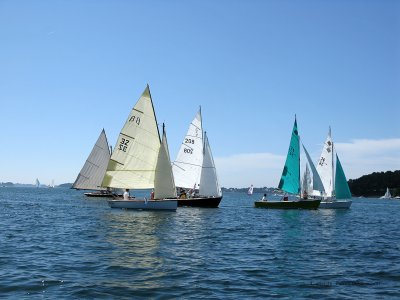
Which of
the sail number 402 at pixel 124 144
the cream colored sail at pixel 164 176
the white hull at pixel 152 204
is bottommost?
the white hull at pixel 152 204

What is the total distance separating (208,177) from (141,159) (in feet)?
41.9

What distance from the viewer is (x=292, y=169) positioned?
210ft

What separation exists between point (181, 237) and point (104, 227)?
25.0 feet

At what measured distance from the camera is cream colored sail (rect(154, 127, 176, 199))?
4962 centimetres

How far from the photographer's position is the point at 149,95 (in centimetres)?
5228

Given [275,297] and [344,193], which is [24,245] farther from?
[344,193]

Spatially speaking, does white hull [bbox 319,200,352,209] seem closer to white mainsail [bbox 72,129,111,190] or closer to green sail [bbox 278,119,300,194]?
green sail [bbox 278,119,300,194]

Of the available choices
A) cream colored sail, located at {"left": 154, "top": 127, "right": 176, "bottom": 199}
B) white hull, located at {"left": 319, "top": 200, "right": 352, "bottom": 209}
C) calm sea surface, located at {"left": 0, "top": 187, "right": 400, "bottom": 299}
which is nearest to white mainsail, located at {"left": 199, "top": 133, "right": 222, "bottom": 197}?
cream colored sail, located at {"left": 154, "top": 127, "right": 176, "bottom": 199}

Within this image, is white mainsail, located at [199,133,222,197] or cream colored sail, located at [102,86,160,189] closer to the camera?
cream colored sail, located at [102,86,160,189]

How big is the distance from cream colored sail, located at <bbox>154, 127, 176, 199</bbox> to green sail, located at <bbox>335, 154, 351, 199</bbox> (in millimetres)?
32810

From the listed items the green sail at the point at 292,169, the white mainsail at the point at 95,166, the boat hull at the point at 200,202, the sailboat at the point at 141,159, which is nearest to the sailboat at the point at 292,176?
the green sail at the point at 292,169

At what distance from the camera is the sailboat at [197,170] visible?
204ft

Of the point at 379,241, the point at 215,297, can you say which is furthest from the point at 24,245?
the point at 379,241

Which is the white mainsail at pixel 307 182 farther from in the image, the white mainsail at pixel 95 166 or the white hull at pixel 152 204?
the white mainsail at pixel 95 166
